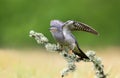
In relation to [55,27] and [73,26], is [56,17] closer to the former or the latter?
[73,26]

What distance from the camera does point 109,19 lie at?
49.4 ft

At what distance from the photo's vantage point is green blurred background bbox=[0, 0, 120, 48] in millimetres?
14469

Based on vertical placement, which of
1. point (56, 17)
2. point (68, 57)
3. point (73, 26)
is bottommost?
point (68, 57)

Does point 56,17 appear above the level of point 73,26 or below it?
above

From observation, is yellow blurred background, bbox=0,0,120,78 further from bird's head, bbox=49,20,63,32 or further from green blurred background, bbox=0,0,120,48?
bird's head, bbox=49,20,63,32

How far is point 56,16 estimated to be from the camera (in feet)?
47.5

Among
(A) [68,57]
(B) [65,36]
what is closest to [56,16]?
(A) [68,57]

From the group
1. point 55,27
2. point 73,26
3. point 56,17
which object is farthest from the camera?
point 56,17

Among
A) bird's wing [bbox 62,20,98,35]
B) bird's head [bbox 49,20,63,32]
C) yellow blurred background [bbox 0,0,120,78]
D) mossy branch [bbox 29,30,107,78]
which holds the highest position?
yellow blurred background [bbox 0,0,120,78]

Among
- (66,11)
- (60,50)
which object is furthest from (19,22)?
(60,50)

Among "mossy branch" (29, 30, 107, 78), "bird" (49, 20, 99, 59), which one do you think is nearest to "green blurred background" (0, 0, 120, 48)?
"mossy branch" (29, 30, 107, 78)

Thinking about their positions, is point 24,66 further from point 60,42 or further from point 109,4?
point 109,4

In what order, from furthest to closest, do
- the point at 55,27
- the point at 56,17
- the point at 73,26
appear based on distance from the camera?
the point at 56,17 → the point at 73,26 → the point at 55,27

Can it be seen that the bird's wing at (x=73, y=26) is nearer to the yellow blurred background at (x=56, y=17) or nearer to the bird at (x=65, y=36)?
the bird at (x=65, y=36)
